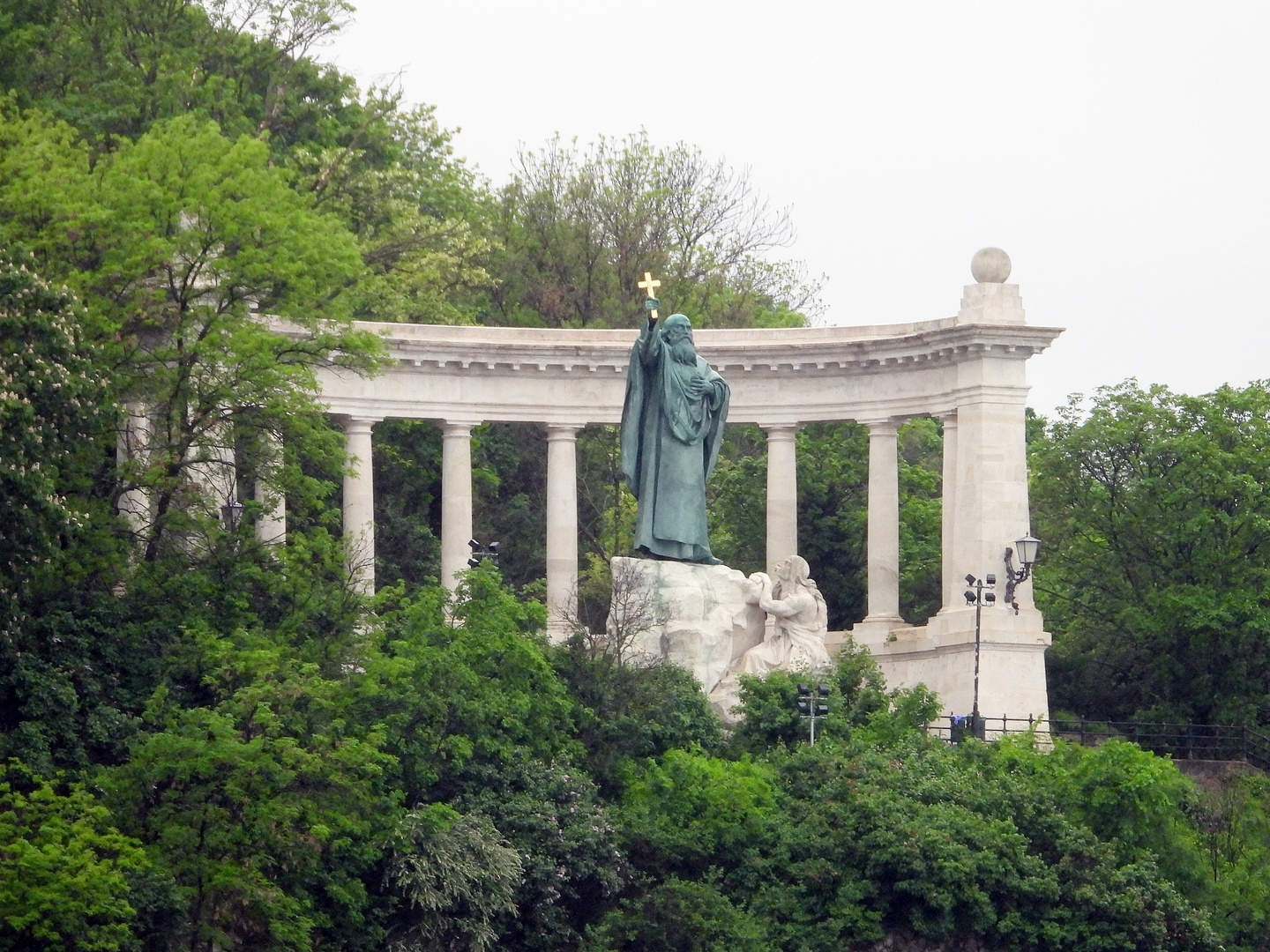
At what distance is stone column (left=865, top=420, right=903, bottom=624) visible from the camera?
89.2 metres

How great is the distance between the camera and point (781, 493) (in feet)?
296

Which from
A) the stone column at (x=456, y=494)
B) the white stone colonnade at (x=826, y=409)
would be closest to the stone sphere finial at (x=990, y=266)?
the white stone colonnade at (x=826, y=409)

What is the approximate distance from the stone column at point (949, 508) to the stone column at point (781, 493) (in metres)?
4.42

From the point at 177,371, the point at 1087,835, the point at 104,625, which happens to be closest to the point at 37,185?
the point at 177,371

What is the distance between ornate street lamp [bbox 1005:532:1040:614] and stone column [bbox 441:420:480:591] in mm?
15176

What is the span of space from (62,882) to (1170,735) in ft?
111

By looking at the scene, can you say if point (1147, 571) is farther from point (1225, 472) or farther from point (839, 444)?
point (839, 444)

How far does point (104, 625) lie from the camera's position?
6900 centimetres

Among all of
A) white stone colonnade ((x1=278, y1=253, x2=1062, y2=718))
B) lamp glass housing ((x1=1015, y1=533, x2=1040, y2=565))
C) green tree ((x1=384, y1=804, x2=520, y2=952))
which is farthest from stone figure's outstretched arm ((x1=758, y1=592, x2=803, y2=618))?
green tree ((x1=384, y1=804, x2=520, y2=952))

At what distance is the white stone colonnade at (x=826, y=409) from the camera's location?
8644cm

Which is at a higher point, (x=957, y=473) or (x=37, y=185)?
(x=37, y=185)

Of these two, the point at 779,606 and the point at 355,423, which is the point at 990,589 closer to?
the point at 779,606

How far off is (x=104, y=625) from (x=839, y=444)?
36655 millimetres

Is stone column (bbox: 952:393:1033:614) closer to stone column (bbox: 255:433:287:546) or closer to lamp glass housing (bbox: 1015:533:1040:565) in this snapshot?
lamp glass housing (bbox: 1015:533:1040:565)
